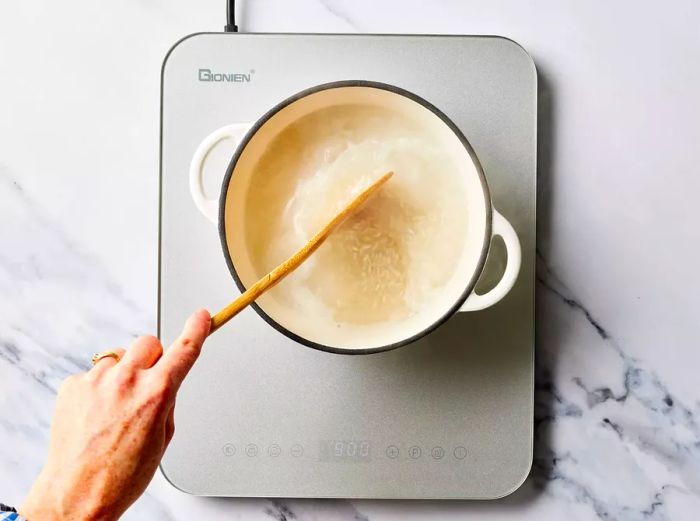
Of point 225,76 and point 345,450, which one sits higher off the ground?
point 225,76

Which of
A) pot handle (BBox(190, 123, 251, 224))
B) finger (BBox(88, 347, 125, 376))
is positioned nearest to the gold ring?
finger (BBox(88, 347, 125, 376))

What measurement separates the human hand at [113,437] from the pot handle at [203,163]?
14cm

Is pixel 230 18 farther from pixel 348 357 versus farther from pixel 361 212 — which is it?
pixel 348 357

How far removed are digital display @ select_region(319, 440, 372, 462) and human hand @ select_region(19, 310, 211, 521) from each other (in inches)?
8.0

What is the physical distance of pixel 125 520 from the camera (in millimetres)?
643

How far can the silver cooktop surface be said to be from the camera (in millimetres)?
625

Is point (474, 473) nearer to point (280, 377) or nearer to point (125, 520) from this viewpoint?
point (280, 377)

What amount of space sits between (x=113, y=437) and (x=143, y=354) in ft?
0.17

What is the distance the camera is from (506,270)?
0.55 meters

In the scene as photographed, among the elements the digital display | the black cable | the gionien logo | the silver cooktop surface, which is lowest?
the digital display

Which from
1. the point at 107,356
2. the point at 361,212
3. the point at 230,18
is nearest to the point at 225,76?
the point at 230,18

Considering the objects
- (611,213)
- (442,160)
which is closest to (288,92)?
(442,160)

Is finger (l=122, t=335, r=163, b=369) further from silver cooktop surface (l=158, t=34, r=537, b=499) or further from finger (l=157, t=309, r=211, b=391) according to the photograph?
silver cooktop surface (l=158, t=34, r=537, b=499)

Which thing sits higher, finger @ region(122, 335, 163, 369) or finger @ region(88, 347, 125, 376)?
finger @ region(122, 335, 163, 369)
